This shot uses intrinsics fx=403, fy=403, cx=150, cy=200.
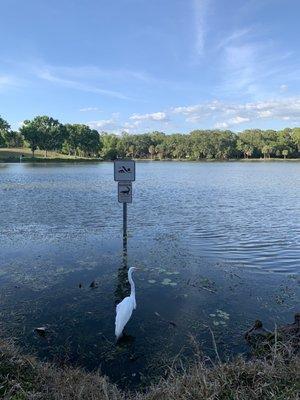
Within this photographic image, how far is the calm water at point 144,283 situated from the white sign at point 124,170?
2.32 metres

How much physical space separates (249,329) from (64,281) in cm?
468

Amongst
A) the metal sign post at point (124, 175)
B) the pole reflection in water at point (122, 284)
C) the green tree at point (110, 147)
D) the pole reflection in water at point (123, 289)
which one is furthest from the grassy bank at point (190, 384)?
the green tree at point (110, 147)

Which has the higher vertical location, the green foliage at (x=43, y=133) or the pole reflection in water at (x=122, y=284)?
the green foliage at (x=43, y=133)

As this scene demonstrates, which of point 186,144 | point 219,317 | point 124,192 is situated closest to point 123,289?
point 219,317

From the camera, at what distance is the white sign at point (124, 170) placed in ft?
42.8

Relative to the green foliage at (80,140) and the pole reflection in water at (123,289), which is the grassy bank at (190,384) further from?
the green foliage at (80,140)

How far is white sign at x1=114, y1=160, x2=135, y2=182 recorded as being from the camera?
1303cm

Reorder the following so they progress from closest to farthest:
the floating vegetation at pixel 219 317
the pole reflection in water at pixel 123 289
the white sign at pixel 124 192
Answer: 1. the pole reflection in water at pixel 123 289
2. the floating vegetation at pixel 219 317
3. the white sign at pixel 124 192

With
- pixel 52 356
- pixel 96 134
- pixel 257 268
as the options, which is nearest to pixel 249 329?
pixel 52 356

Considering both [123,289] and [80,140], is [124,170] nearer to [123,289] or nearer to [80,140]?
[123,289]

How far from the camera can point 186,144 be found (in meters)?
178

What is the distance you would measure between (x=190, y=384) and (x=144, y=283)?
543cm

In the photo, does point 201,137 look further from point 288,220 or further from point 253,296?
point 253,296

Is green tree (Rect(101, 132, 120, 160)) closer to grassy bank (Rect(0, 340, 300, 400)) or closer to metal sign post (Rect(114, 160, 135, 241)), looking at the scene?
metal sign post (Rect(114, 160, 135, 241))
